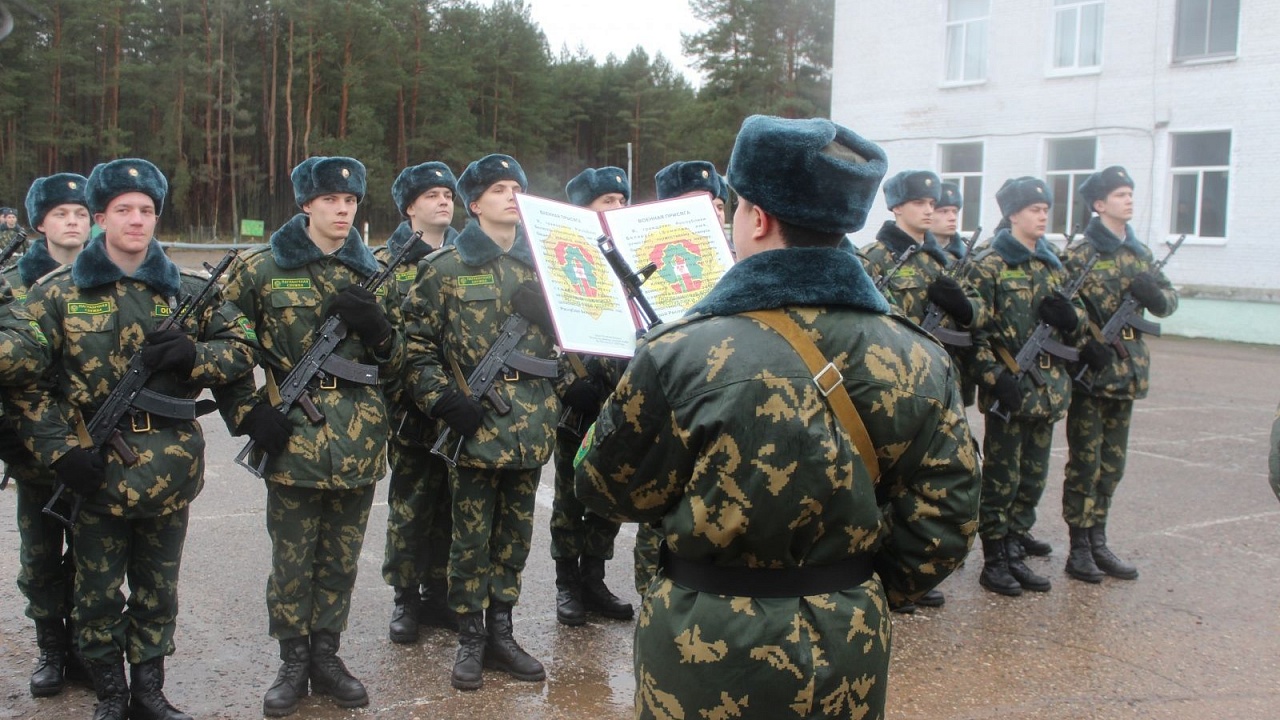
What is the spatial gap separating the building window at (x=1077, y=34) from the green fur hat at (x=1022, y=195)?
18.0 m

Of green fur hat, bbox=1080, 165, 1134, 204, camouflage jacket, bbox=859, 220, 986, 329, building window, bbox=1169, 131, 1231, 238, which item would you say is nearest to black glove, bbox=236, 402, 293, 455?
camouflage jacket, bbox=859, 220, 986, 329

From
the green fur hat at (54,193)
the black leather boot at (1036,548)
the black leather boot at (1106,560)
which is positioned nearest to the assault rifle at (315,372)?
the green fur hat at (54,193)

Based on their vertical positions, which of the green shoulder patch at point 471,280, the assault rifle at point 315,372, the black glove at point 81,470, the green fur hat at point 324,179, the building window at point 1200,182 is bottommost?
the black glove at point 81,470

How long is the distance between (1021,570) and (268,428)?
4087mm

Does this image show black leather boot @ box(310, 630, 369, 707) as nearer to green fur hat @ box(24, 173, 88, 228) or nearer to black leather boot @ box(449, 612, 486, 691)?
black leather boot @ box(449, 612, 486, 691)

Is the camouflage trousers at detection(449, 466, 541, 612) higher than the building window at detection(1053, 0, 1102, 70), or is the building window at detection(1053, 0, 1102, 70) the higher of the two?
the building window at detection(1053, 0, 1102, 70)

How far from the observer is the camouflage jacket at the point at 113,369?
4.03 meters

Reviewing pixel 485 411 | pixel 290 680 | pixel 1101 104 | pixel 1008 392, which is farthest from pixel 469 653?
pixel 1101 104

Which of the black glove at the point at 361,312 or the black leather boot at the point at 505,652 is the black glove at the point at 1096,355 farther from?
the black glove at the point at 361,312

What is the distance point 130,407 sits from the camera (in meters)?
4.11

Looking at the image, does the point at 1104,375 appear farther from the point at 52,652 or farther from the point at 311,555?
the point at 52,652

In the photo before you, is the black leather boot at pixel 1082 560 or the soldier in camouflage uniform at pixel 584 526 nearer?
the soldier in camouflage uniform at pixel 584 526

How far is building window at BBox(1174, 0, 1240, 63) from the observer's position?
20297mm

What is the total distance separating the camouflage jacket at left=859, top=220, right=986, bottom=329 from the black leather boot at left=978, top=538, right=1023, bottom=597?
1215 millimetres
